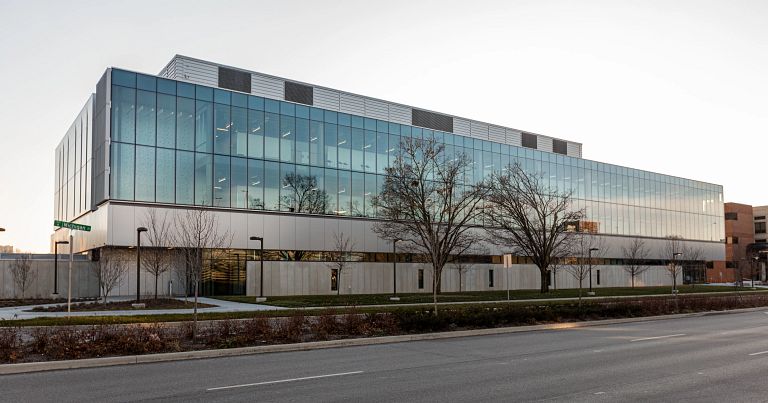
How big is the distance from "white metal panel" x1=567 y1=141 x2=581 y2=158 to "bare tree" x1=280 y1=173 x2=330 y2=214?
133 feet

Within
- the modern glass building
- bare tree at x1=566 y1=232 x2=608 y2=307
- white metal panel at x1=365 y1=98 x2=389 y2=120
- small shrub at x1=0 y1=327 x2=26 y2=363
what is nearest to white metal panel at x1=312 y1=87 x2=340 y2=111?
the modern glass building

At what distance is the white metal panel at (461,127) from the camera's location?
6625 cm

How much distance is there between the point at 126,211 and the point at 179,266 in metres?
5.19

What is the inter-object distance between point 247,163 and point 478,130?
29.9 metres

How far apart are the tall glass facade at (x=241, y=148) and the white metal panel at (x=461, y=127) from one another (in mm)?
2280

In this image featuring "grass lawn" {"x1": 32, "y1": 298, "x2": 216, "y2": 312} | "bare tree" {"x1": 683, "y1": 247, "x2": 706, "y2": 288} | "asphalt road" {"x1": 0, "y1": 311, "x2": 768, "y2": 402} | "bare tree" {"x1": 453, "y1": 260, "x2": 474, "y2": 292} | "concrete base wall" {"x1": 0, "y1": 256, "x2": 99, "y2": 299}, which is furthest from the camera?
"bare tree" {"x1": 683, "y1": 247, "x2": 706, "y2": 288}

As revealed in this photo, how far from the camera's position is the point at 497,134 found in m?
70.9

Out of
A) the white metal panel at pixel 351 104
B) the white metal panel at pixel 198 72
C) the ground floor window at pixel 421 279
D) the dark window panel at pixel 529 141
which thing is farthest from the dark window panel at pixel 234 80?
the dark window panel at pixel 529 141

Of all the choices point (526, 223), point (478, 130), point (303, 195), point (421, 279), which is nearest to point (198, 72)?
point (303, 195)

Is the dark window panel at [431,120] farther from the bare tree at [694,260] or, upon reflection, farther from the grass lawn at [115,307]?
the bare tree at [694,260]

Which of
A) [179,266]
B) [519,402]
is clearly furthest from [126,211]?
[519,402]

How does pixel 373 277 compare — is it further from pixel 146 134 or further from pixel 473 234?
pixel 146 134

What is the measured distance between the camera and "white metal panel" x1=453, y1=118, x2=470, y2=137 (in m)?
66.2

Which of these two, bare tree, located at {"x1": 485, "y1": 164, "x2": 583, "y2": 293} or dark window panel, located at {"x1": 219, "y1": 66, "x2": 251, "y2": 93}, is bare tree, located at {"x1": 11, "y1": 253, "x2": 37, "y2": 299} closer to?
dark window panel, located at {"x1": 219, "y1": 66, "x2": 251, "y2": 93}
